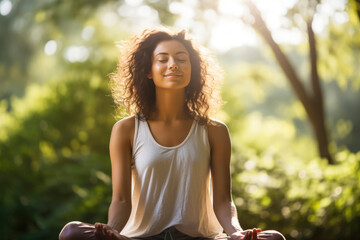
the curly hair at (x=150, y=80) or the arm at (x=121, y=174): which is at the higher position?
the curly hair at (x=150, y=80)

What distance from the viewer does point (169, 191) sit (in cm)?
232

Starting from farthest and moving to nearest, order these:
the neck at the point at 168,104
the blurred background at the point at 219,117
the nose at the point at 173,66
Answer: the blurred background at the point at 219,117 < the neck at the point at 168,104 < the nose at the point at 173,66

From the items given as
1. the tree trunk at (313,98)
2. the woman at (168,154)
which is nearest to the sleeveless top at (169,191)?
the woman at (168,154)

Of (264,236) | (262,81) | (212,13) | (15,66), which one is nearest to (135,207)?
(264,236)

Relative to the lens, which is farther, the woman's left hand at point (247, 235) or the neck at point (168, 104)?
the neck at point (168, 104)

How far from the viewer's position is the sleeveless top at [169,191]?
2.29 metres

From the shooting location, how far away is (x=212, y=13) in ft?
19.6

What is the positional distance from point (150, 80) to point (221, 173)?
680 millimetres

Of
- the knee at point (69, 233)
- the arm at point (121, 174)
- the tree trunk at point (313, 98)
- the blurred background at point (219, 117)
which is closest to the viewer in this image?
the knee at point (69, 233)

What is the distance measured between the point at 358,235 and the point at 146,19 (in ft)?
13.4

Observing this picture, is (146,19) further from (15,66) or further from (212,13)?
(15,66)

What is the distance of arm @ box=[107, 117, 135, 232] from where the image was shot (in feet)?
7.29

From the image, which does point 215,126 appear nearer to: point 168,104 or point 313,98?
point 168,104

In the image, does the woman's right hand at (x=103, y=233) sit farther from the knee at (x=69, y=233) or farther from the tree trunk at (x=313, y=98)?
the tree trunk at (x=313, y=98)
